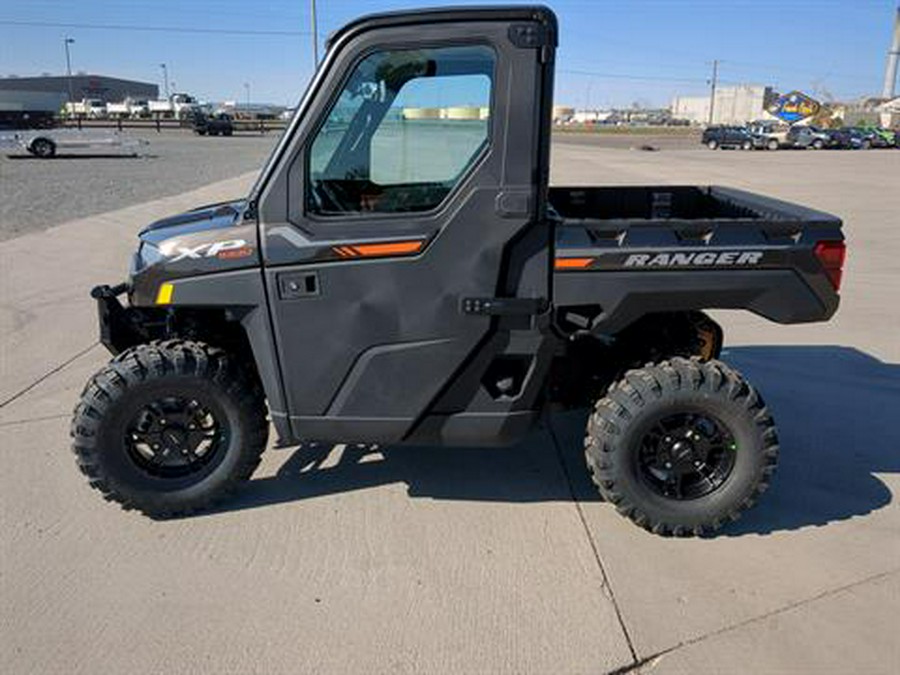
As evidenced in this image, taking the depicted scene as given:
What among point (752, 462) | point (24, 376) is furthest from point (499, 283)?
point (24, 376)

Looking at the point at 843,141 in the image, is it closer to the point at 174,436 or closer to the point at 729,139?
the point at 729,139

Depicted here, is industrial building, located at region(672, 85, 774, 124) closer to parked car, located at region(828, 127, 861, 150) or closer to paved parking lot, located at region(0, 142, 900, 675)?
parked car, located at region(828, 127, 861, 150)

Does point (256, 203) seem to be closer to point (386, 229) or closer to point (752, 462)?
point (386, 229)

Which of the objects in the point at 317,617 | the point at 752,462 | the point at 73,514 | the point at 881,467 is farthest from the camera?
the point at 881,467

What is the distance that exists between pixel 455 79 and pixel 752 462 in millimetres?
2039

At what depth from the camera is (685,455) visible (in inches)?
130

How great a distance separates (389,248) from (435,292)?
256 millimetres

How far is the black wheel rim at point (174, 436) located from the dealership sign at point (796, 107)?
86739 mm

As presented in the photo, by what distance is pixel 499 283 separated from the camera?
9.98 ft

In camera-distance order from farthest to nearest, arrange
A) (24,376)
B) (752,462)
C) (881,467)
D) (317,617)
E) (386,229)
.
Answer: (24,376) < (881,467) < (752,462) < (386,229) < (317,617)

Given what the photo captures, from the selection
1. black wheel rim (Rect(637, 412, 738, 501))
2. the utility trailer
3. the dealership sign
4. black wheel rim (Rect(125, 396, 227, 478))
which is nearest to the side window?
black wheel rim (Rect(125, 396, 227, 478))

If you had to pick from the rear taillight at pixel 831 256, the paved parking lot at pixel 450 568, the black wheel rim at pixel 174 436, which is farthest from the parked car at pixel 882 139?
the black wheel rim at pixel 174 436

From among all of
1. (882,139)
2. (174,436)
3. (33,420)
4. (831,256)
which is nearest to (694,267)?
(831,256)

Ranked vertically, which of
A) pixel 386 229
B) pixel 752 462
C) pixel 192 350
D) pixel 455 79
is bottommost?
pixel 752 462
